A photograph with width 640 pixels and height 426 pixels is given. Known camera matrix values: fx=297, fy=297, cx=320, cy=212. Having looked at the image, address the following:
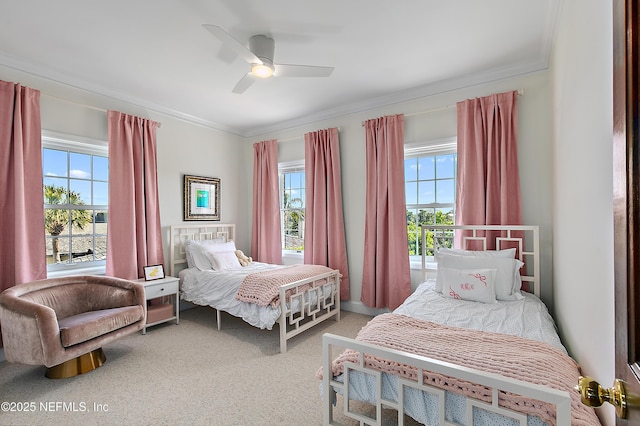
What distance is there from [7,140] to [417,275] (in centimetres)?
436

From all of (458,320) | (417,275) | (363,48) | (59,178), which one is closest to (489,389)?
(458,320)

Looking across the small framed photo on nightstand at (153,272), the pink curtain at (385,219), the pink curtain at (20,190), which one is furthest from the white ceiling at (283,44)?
the small framed photo on nightstand at (153,272)

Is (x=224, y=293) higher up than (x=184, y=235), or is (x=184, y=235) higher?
(x=184, y=235)

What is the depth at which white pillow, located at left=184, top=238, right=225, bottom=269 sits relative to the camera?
3.93 meters

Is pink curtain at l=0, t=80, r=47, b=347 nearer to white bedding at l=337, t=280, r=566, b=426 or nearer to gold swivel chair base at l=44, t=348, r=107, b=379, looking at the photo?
gold swivel chair base at l=44, t=348, r=107, b=379

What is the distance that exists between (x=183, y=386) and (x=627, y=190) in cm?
278

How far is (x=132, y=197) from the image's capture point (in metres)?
3.54

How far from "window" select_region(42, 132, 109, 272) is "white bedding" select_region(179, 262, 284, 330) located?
3.38ft

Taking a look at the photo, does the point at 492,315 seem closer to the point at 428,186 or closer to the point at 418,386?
the point at 418,386

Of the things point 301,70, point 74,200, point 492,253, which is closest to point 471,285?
point 492,253

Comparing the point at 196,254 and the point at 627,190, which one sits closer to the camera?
the point at 627,190

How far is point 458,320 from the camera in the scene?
201 centimetres

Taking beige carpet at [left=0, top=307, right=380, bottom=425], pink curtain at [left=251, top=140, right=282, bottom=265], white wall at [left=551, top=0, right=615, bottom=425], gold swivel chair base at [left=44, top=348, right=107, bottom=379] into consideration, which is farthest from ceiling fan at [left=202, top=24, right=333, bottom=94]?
gold swivel chair base at [left=44, top=348, right=107, bottom=379]

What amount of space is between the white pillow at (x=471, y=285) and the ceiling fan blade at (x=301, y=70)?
2.01 meters
